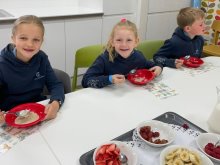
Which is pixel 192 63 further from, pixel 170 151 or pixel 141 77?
pixel 170 151

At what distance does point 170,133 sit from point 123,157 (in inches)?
8.7

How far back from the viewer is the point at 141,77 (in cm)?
138

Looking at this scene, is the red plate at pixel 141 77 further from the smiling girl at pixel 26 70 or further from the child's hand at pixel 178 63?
the smiling girl at pixel 26 70

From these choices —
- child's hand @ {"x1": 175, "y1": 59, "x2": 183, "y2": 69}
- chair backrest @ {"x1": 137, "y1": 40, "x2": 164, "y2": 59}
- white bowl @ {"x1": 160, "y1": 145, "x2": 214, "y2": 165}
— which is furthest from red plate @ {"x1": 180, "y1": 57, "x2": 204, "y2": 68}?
white bowl @ {"x1": 160, "y1": 145, "x2": 214, "y2": 165}

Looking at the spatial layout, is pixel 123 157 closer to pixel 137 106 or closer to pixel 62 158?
pixel 62 158

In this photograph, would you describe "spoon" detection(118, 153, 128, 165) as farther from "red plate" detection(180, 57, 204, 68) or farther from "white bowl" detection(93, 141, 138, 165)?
"red plate" detection(180, 57, 204, 68)

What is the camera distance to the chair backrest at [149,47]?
180cm

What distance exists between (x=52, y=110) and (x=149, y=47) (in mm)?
1048

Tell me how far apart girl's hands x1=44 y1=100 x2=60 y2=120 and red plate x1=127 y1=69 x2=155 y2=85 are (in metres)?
0.44

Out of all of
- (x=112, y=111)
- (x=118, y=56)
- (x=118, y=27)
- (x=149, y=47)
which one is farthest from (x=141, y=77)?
(x=149, y=47)

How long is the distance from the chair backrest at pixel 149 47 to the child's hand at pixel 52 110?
3.05 ft

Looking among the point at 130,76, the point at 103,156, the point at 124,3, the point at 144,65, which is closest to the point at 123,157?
the point at 103,156

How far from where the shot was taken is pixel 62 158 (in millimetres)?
783

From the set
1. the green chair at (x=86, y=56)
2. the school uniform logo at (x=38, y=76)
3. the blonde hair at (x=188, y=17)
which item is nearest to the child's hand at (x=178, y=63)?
the blonde hair at (x=188, y=17)
